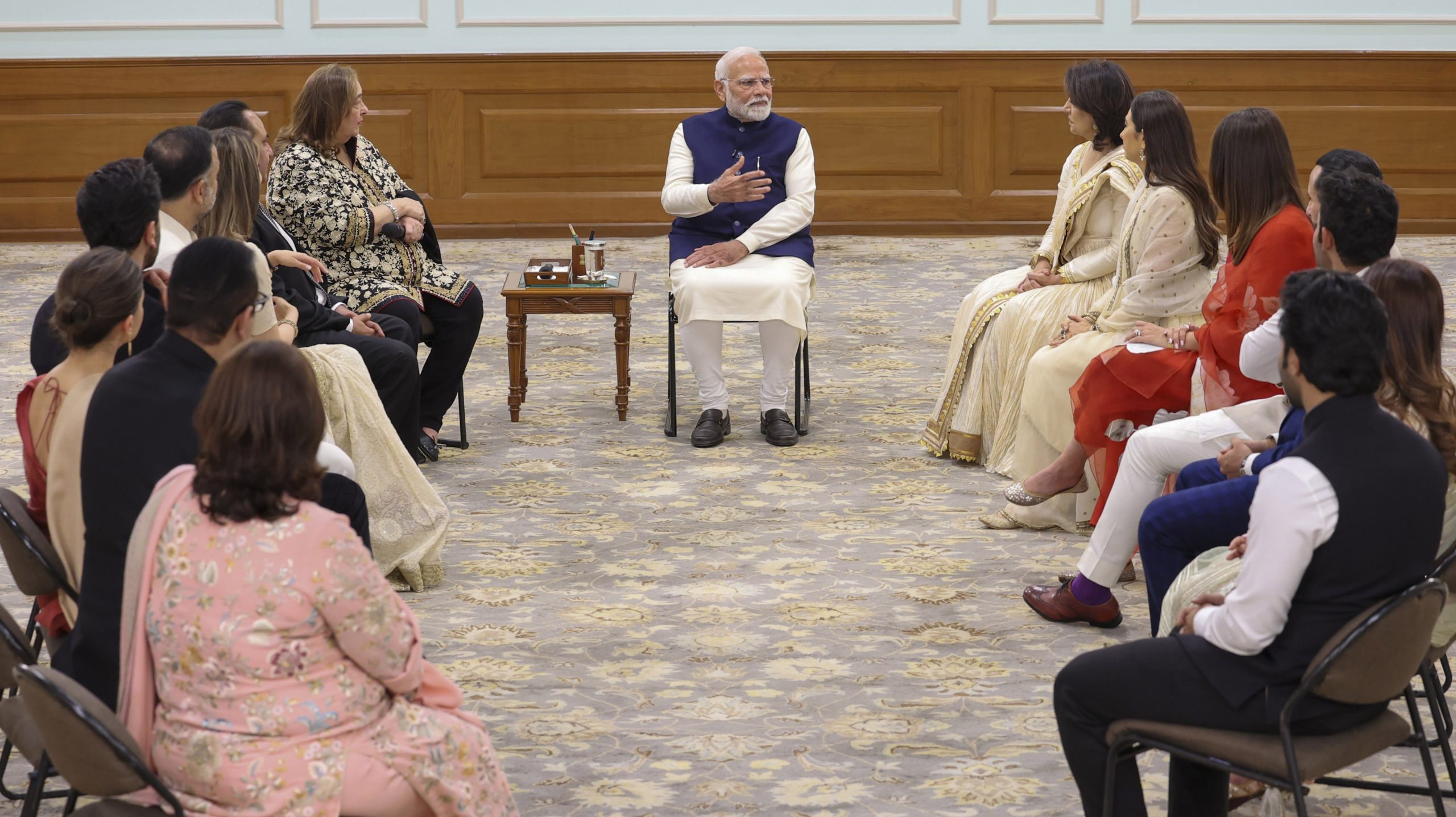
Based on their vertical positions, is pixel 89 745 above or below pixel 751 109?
below

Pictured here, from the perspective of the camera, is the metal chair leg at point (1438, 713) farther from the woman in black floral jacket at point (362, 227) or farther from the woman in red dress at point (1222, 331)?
the woman in black floral jacket at point (362, 227)

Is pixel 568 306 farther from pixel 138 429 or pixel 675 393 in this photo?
pixel 138 429

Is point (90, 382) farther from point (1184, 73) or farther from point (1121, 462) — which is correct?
point (1184, 73)

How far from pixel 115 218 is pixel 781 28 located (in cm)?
725

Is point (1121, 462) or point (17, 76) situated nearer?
point (1121, 462)

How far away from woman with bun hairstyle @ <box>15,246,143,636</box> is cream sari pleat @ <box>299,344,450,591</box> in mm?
1253

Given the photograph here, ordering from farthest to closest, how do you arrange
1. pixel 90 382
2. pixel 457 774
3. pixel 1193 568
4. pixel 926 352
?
pixel 926 352, pixel 1193 568, pixel 90 382, pixel 457 774

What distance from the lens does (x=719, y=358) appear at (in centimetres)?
586

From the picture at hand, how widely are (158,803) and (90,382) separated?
0.97 meters

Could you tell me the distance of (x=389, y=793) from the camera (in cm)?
229

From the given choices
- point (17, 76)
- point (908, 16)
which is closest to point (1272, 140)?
point (908, 16)

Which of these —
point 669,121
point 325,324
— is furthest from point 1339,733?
point 669,121

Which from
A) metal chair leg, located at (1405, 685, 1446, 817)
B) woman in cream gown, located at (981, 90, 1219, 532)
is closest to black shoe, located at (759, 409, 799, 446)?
woman in cream gown, located at (981, 90, 1219, 532)

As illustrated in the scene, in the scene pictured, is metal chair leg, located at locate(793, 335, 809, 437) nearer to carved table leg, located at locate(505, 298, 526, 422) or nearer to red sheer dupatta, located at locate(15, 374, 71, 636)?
carved table leg, located at locate(505, 298, 526, 422)
